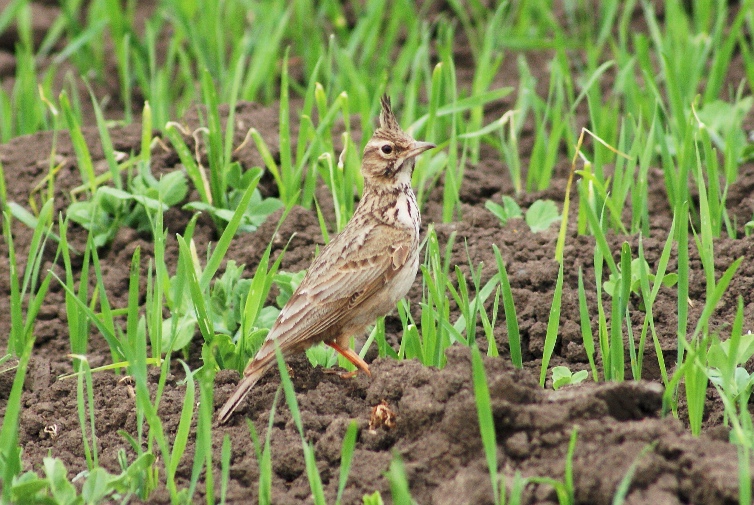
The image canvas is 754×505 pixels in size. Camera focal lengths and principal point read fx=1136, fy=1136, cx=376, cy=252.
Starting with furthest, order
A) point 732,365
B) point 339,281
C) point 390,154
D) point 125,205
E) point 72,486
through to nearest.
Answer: point 125,205 → point 390,154 → point 339,281 → point 732,365 → point 72,486

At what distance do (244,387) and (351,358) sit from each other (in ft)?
1.98

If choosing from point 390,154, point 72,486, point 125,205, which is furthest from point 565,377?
point 125,205

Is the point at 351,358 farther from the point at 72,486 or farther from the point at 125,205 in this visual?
the point at 125,205

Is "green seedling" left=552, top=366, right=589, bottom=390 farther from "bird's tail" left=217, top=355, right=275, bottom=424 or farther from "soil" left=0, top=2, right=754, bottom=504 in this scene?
"bird's tail" left=217, top=355, right=275, bottom=424

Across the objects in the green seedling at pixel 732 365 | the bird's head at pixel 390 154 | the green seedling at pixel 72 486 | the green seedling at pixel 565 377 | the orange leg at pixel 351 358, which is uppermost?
the bird's head at pixel 390 154

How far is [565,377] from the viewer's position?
4.70 metres

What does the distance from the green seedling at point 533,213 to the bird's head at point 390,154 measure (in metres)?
0.86

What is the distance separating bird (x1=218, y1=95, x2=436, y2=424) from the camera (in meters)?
4.96

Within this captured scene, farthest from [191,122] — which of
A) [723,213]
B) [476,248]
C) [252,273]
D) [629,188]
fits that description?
[723,213]

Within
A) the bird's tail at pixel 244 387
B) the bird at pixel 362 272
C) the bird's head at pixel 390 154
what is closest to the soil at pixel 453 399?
the bird's tail at pixel 244 387

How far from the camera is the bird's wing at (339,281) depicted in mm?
4988

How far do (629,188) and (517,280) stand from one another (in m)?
1.20

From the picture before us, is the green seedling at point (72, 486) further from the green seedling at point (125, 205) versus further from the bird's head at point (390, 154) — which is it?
the green seedling at point (125, 205)

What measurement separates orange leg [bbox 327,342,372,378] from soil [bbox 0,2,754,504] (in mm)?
80
